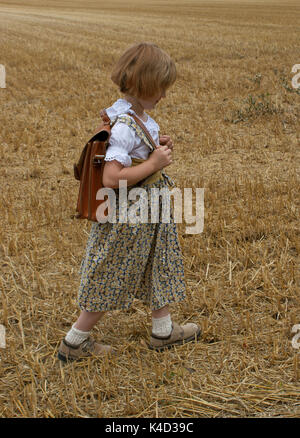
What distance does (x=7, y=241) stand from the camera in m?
4.35

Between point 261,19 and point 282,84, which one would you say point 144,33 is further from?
point 282,84

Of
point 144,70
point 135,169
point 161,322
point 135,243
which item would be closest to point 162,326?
point 161,322

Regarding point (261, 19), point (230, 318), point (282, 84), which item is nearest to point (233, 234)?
point (230, 318)

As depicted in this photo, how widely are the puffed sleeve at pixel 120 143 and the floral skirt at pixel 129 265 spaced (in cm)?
22

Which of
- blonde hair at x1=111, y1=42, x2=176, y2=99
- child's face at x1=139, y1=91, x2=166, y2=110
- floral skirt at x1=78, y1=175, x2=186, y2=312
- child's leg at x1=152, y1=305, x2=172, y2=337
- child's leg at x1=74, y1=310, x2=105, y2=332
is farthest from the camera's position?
Result: child's leg at x1=152, y1=305, x2=172, y2=337

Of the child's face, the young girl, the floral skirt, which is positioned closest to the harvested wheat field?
the young girl

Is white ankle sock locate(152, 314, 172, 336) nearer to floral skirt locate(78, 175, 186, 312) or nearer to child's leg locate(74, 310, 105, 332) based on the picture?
floral skirt locate(78, 175, 186, 312)

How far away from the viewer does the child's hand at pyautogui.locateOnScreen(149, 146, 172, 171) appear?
8.56 ft

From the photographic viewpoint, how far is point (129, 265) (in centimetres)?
277

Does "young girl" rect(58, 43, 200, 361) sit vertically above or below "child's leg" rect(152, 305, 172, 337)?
above

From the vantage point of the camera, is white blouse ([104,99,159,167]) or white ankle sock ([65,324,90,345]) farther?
white ankle sock ([65,324,90,345])

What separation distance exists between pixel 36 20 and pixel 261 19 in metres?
8.79

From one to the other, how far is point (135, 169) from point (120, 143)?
0.45 feet

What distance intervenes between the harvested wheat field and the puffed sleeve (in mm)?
1036
